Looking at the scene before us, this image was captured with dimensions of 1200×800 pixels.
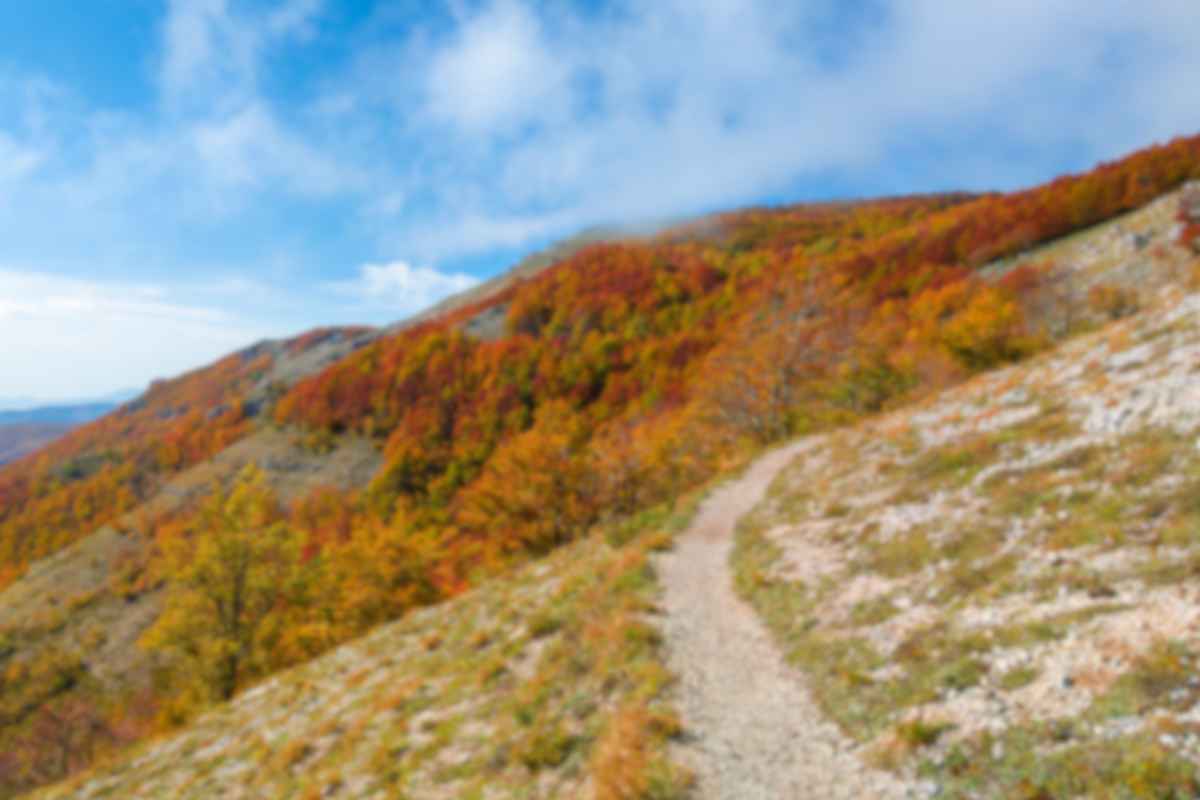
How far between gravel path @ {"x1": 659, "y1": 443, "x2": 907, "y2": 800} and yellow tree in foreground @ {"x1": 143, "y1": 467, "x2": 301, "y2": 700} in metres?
27.7

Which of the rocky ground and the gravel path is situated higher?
the rocky ground

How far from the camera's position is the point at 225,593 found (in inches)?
1227

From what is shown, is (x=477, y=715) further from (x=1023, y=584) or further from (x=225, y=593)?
(x=225, y=593)

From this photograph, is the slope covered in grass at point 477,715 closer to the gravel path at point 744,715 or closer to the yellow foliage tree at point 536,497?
the gravel path at point 744,715

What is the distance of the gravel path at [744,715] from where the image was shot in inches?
279

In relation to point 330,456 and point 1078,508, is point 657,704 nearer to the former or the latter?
point 1078,508

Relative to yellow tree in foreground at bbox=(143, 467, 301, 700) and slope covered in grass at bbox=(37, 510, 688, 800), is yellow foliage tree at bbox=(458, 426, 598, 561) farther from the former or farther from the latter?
yellow tree in foreground at bbox=(143, 467, 301, 700)

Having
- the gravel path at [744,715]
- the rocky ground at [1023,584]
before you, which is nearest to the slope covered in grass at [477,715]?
the gravel path at [744,715]

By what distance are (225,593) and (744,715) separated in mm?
32634

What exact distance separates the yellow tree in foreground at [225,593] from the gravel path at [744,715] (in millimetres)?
27713

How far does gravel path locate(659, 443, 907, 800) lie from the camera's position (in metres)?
7.09

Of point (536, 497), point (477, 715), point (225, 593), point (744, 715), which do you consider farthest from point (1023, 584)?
point (225, 593)

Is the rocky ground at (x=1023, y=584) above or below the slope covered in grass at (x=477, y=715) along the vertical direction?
above

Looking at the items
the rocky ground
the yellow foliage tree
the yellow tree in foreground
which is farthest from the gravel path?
the yellow tree in foreground
